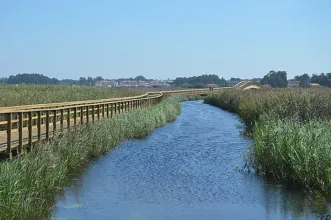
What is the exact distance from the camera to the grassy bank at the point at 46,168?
9680 mm

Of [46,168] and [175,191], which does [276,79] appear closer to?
[175,191]

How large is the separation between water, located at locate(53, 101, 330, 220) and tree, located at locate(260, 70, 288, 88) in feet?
480

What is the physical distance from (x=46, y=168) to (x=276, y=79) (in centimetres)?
16085

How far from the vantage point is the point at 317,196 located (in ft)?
42.2

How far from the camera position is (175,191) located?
14156 mm

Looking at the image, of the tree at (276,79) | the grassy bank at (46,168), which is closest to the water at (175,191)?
the grassy bank at (46,168)

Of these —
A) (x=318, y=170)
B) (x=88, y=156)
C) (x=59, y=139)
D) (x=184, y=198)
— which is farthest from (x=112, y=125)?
(x=318, y=170)

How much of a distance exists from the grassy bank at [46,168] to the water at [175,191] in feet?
1.40

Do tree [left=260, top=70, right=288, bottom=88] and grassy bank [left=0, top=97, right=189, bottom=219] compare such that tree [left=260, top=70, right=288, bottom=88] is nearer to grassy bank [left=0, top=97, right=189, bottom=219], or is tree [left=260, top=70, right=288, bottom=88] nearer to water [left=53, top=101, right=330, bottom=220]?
grassy bank [left=0, top=97, right=189, bottom=219]

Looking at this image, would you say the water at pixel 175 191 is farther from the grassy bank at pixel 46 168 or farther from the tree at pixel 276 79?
the tree at pixel 276 79

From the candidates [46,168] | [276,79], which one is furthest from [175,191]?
[276,79]

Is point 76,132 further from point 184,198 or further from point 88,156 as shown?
point 184,198

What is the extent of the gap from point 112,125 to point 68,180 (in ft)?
30.3

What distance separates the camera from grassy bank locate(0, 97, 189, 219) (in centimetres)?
968
